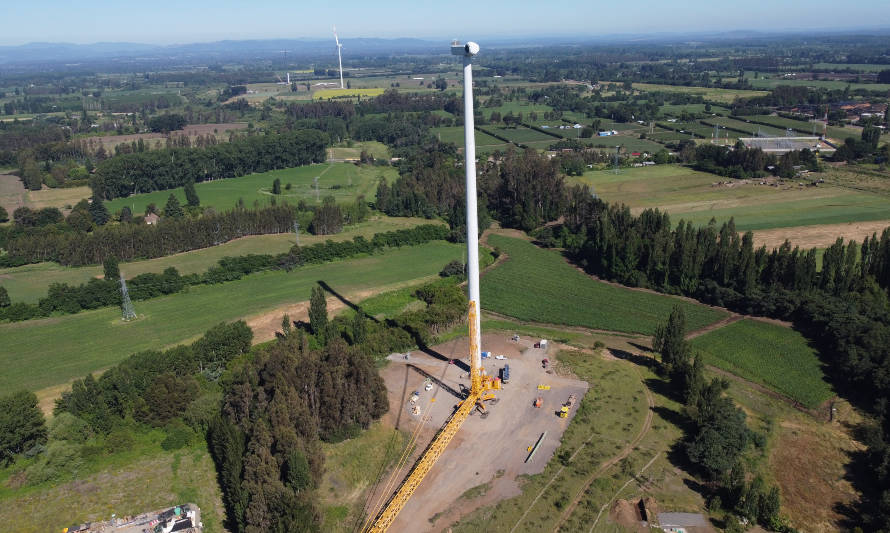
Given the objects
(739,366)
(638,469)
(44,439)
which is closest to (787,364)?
(739,366)

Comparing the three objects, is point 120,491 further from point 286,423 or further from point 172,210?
point 172,210

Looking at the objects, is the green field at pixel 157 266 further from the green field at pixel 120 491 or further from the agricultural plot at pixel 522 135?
the agricultural plot at pixel 522 135

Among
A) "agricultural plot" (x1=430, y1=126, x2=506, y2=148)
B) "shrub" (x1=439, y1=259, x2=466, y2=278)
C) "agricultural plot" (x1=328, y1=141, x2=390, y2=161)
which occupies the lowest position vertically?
"shrub" (x1=439, y1=259, x2=466, y2=278)

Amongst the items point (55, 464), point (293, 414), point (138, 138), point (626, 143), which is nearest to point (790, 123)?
point (626, 143)

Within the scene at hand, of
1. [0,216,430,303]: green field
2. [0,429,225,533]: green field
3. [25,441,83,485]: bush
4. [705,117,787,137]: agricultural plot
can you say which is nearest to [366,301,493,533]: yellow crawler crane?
[0,429,225,533]: green field

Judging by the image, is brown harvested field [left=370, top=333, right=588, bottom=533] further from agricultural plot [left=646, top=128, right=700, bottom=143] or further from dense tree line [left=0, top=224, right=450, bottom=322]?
agricultural plot [left=646, top=128, right=700, bottom=143]

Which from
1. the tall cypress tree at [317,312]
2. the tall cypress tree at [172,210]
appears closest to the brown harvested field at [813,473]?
the tall cypress tree at [317,312]
